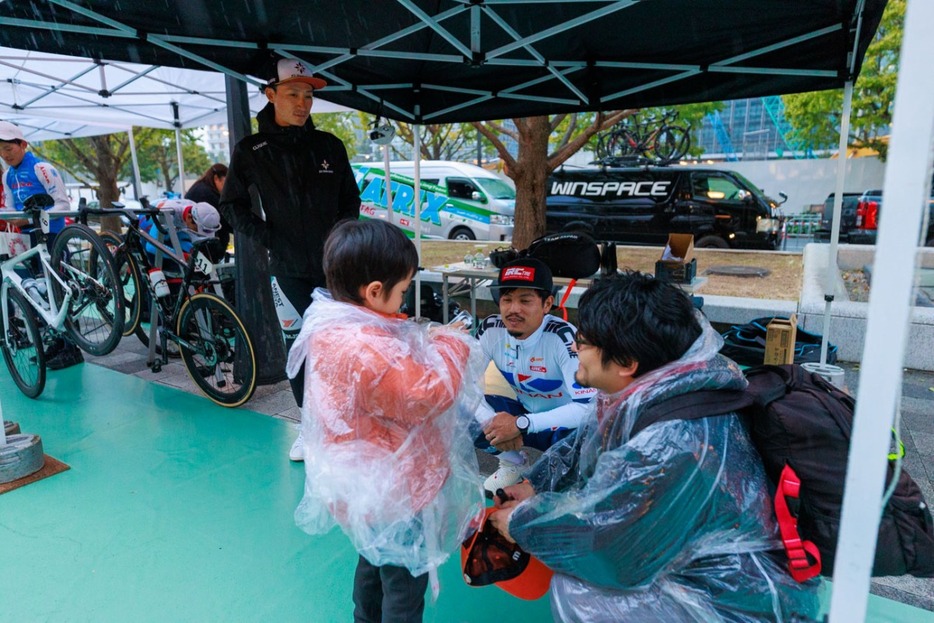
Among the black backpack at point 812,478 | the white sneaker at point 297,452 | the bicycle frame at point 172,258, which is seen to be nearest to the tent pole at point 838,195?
the black backpack at point 812,478

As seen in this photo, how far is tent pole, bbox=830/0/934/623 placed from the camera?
806 millimetres

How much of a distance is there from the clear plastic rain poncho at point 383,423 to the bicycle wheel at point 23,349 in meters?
3.13

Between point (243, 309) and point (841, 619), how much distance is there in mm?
3680

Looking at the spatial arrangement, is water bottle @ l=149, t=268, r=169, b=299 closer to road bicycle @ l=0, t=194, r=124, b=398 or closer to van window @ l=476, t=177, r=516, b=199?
road bicycle @ l=0, t=194, r=124, b=398

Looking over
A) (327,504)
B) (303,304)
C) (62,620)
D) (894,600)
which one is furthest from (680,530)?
(303,304)

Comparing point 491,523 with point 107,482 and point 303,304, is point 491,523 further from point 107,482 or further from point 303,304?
point 107,482

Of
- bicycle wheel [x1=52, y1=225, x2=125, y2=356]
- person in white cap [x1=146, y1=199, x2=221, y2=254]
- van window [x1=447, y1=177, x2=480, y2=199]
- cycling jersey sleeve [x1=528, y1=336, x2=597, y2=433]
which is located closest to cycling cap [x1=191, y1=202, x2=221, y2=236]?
person in white cap [x1=146, y1=199, x2=221, y2=254]

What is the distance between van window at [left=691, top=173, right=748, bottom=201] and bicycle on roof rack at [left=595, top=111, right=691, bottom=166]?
1.12 metres

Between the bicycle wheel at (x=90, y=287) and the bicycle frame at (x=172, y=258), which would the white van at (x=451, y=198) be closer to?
the bicycle frame at (x=172, y=258)

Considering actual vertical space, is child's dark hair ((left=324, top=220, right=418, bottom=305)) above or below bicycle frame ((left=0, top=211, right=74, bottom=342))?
above

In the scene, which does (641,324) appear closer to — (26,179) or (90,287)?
(90,287)

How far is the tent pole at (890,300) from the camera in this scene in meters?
0.81

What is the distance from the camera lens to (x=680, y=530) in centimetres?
120

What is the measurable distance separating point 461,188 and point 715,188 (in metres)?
5.83
